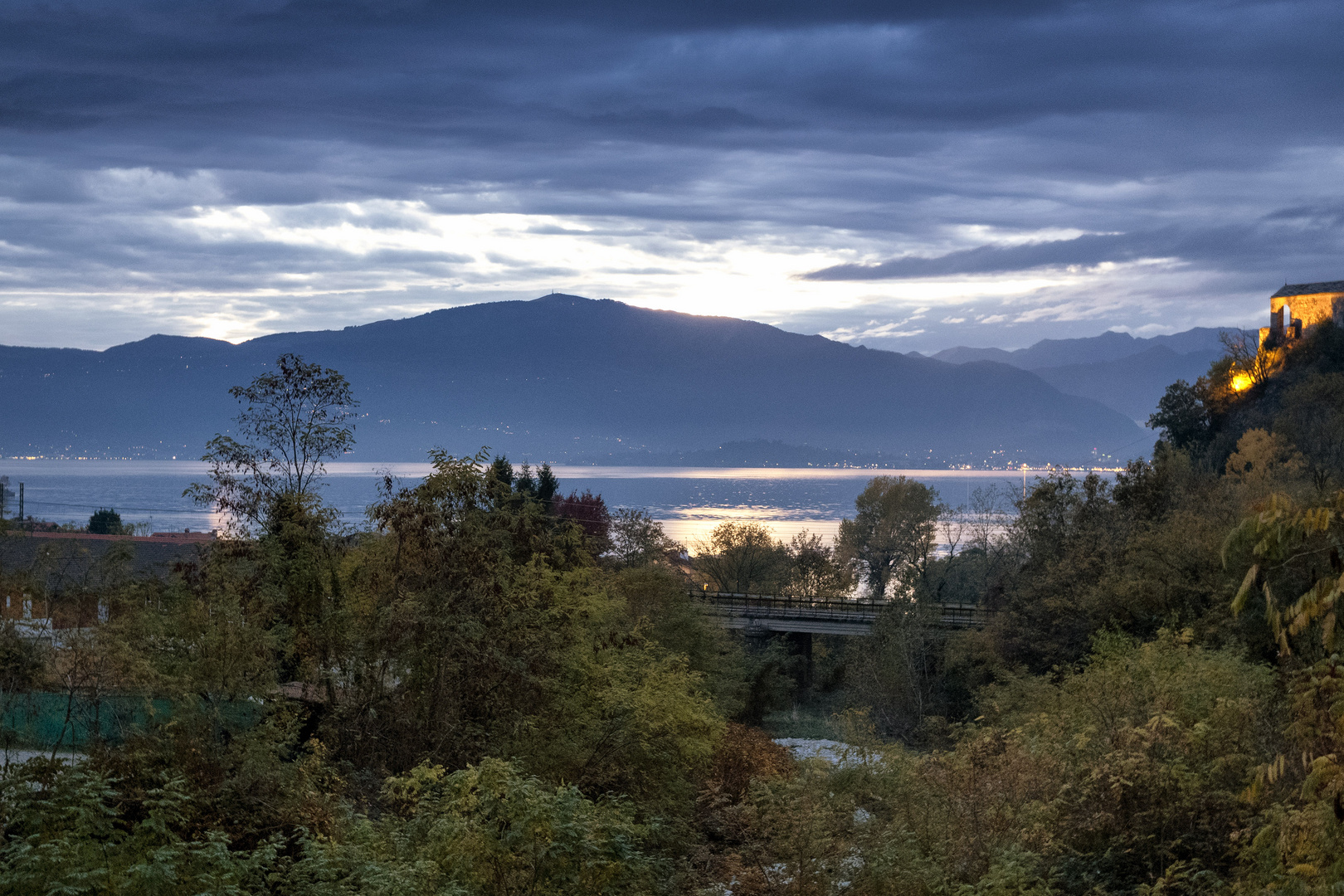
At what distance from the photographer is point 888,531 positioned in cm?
8175

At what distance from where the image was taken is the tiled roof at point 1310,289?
78.1 m

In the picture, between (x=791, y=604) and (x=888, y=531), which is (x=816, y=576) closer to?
(x=888, y=531)

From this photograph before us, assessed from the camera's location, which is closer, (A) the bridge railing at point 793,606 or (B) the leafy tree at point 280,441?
(B) the leafy tree at point 280,441

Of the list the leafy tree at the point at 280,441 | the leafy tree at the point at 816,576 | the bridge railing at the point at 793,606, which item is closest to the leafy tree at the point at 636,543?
the bridge railing at the point at 793,606

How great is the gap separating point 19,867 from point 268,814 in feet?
14.1

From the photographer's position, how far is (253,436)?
2273cm

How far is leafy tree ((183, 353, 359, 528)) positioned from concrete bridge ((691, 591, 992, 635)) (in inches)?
1329

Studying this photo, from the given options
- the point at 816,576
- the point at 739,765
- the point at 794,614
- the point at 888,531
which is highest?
the point at 888,531

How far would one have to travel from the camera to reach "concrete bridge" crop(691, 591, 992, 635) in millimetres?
56594

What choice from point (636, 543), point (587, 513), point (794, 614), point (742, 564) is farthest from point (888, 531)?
point (636, 543)

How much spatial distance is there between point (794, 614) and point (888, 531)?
1021 inches

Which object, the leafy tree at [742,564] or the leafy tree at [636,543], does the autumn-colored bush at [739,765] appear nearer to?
the leafy tree at [636,543]

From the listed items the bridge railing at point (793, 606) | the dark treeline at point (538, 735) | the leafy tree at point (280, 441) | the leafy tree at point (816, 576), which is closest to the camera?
the dark treeline at point (538, 735)

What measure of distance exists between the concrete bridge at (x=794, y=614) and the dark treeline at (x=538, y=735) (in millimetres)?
20644
